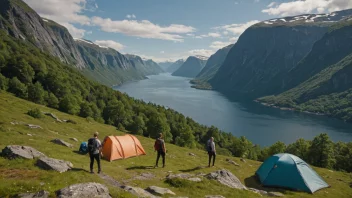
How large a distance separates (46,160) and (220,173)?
1502 cm

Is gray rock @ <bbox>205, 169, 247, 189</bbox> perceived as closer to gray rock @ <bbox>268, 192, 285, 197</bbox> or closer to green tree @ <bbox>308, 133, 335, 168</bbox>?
gray rock @ <bbox>268, 192, 285, 197</bbox>

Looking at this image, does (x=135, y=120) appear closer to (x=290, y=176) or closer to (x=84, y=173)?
(x=290, y=176)

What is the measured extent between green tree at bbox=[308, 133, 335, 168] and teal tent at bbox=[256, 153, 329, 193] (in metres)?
45.5

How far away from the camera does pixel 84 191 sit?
49.6ft

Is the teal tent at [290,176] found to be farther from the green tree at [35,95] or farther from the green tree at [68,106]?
the green tree at [35,95]

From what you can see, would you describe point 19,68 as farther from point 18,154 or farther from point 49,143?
point 18,154

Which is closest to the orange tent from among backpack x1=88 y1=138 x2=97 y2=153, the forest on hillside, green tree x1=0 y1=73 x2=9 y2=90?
backpack x1=88 y1=138 x2=97 y2=153

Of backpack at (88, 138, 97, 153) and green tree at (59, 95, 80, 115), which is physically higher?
backpack at (88, 138, 97, 153)

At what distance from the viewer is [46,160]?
69.4 ft

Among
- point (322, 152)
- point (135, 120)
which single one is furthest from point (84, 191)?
point (135, 120)

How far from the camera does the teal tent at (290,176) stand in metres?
31.2

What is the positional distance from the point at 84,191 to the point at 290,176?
972 inches

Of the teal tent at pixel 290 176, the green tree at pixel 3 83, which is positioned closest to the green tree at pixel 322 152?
the teal tent at pixel 290 176

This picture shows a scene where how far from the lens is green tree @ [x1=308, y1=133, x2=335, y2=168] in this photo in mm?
73312
